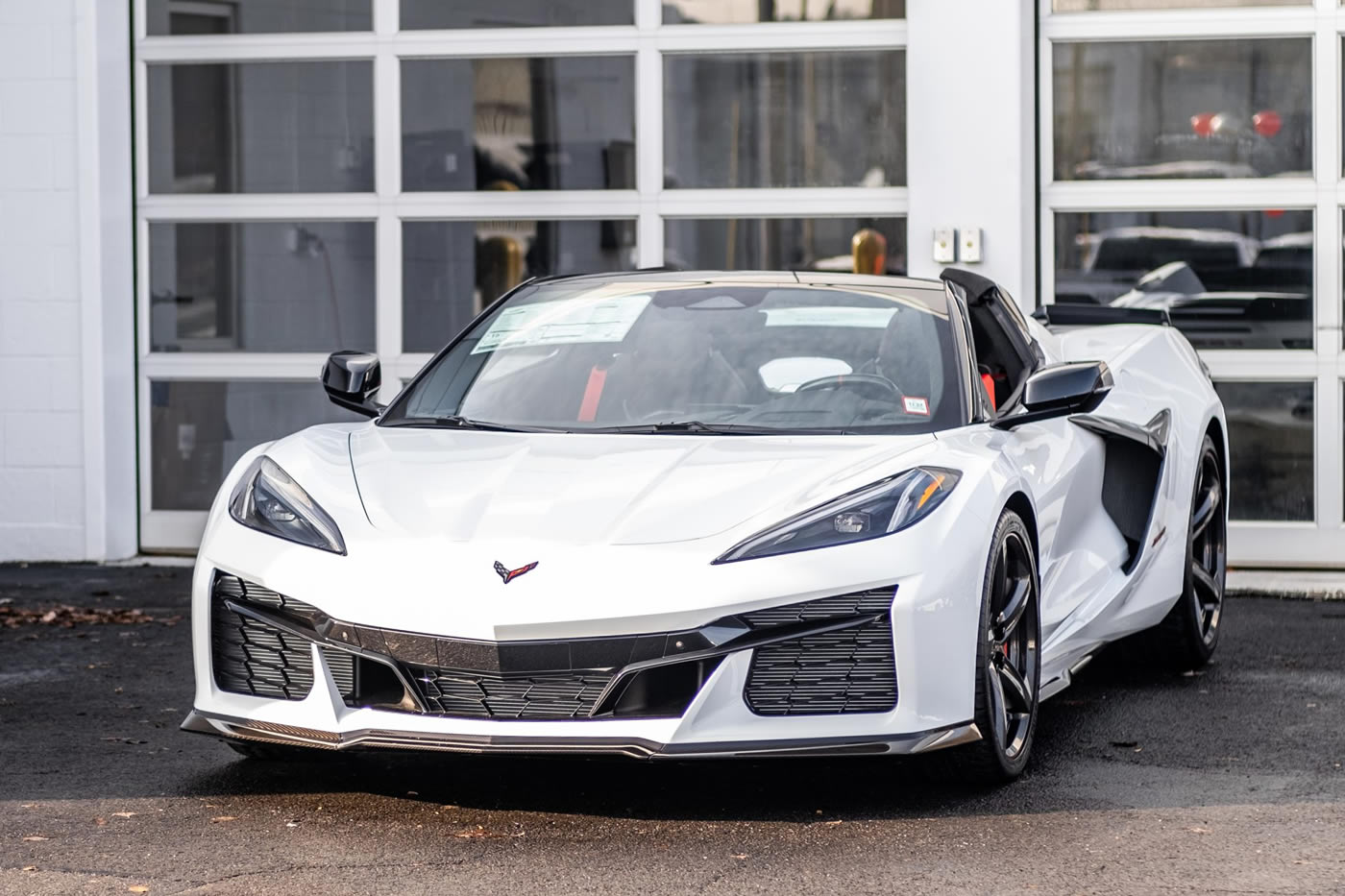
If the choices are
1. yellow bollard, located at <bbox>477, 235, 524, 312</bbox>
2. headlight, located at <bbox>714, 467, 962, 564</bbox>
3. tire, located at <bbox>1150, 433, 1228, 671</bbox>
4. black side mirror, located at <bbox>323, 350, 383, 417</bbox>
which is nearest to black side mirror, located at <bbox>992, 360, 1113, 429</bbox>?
headlight, located at <bbox>714, 467, 962, 564</bbox>

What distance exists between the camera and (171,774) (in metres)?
4.63

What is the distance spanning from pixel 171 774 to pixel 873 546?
182 centimetres

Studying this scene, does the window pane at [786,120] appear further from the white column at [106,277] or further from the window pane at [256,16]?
the white column at [106,277]

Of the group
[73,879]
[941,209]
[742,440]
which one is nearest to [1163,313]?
[941,209]

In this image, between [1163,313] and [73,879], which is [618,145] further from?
[73,879]

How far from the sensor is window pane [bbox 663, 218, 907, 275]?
920 cm

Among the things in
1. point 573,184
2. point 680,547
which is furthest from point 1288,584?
point 680,547

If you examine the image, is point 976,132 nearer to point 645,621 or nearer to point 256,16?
point 256,16

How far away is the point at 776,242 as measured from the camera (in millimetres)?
9305

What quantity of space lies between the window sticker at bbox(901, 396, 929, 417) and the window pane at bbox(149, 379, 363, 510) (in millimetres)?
5302

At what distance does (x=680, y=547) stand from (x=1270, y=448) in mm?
5642

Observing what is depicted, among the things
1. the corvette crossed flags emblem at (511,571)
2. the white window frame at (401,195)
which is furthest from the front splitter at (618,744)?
the white window frame at (401,195)

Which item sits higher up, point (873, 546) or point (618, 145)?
point (618, 145)

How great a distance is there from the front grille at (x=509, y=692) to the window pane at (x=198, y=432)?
5.88m
